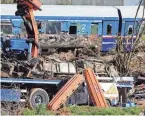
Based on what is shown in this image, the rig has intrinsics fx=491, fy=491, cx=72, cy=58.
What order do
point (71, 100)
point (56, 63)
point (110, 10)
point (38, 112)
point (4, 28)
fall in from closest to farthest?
point (38, 112), point (71, 100), point (56, 63), point (4, 28), point (110, 10)

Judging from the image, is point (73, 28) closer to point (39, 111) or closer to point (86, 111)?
point (86, 111)

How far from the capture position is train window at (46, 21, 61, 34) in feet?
85.6

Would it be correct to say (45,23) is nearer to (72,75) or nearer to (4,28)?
(4,28)

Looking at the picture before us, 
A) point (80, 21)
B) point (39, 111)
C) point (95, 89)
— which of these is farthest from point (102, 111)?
point (80, 21)

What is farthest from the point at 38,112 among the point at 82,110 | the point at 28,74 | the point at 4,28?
the point at 4,28

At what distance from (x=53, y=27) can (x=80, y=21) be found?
1591 mm

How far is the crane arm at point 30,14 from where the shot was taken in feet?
57.2

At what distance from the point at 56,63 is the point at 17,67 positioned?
4.37ft

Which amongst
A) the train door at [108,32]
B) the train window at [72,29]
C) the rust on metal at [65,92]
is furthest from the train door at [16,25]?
the rust on metal at [65,92]

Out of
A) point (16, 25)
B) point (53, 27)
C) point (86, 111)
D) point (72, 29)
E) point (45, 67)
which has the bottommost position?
point (86, 111)

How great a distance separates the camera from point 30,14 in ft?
58.2

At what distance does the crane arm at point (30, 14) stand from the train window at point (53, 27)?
7.90 meters

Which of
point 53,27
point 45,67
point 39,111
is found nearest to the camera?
point 39,111

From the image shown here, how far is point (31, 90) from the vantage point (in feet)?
50.8
